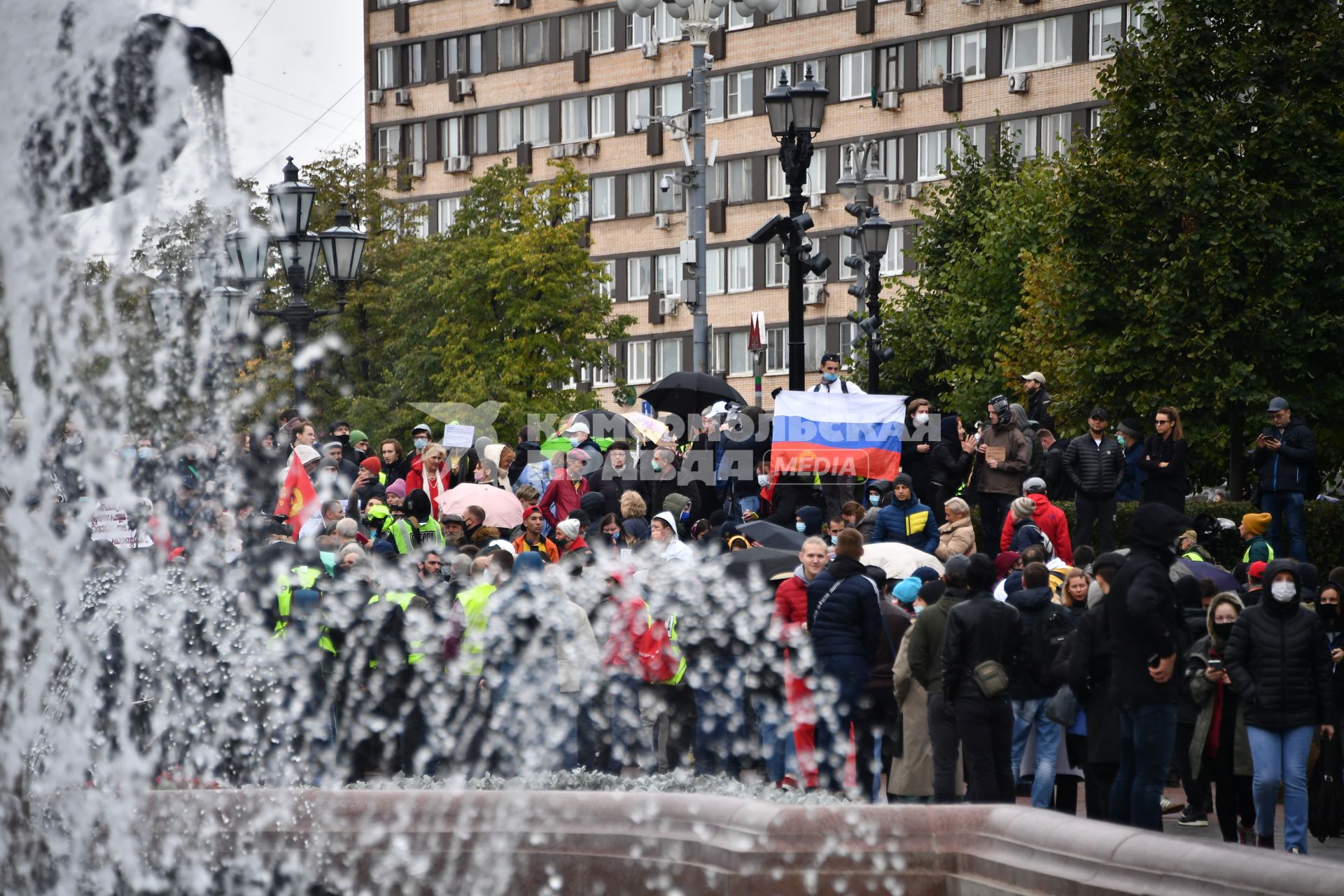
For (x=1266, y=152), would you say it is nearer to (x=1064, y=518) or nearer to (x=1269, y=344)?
(x=1269, y=344)

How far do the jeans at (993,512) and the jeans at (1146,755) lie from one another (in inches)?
308

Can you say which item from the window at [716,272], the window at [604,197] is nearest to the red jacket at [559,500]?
the window at [716,272]

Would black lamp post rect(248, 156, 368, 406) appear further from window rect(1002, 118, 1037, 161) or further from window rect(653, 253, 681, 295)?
window rect(653, 253, 681, 295)

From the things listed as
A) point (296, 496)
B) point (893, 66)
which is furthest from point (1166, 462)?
point (893, 66)

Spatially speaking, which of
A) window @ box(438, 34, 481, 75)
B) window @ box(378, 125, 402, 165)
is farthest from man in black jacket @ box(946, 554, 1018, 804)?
window @ box(378, 125, 402, 165)

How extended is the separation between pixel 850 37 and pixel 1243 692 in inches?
2125

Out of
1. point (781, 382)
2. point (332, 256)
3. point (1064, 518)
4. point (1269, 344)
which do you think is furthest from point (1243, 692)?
point (781, 382)

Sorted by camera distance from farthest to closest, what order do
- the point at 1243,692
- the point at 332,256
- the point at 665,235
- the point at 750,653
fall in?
the point at 665,235, the point at 332,256, the point at 750,653, the point at 1243,692

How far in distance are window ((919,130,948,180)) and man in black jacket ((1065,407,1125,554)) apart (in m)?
44.9

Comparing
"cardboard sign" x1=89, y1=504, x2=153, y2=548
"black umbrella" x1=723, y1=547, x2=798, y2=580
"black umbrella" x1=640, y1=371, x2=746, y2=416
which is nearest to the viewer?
"black umbrella" x1=723, y1=547, x2=798, y2=580

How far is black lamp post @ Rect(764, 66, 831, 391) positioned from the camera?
58.9 ft

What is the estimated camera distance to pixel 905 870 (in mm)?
7625

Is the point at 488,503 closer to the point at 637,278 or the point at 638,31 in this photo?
the point at 637,278

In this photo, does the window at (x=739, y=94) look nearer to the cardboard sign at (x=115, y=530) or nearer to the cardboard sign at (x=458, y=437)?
the cardboard sign at (x=458, y=437)
